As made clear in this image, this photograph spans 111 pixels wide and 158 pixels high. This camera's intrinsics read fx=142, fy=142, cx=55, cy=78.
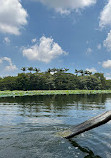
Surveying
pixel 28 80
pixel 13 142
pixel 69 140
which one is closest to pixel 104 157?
pixel 69 140

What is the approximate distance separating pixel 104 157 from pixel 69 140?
66.7 inches

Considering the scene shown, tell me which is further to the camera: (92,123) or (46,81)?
(46,81)

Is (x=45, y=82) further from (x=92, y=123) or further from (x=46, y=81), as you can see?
(x=92, y=123)

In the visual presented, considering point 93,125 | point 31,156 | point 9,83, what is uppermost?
point 9,83

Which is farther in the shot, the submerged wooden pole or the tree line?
the tree line

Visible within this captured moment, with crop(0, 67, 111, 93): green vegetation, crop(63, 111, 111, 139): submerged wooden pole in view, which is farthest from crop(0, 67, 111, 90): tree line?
crop(63, 111, 111, 139): submerged wooden pole

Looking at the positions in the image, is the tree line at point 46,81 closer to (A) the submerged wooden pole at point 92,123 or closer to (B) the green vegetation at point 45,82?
(B) the green vegetation at point 45,82

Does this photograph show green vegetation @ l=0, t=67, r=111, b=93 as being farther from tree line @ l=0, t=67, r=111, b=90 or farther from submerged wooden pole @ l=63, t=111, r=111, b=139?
submerged wooden pole @ l=63, t=111, r=111, b=139

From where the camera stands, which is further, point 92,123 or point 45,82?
point 45,82

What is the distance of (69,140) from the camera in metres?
5.86

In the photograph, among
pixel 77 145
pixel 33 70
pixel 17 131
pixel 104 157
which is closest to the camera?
pixel 104 157

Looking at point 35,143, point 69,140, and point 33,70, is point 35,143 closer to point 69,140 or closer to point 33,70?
point 69,140

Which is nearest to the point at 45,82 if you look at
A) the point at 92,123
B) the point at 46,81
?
the point at 46,81

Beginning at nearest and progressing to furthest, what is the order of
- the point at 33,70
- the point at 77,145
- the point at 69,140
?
1. the point at 77,145
2. the point at 69,140
3. the point at 33,70
